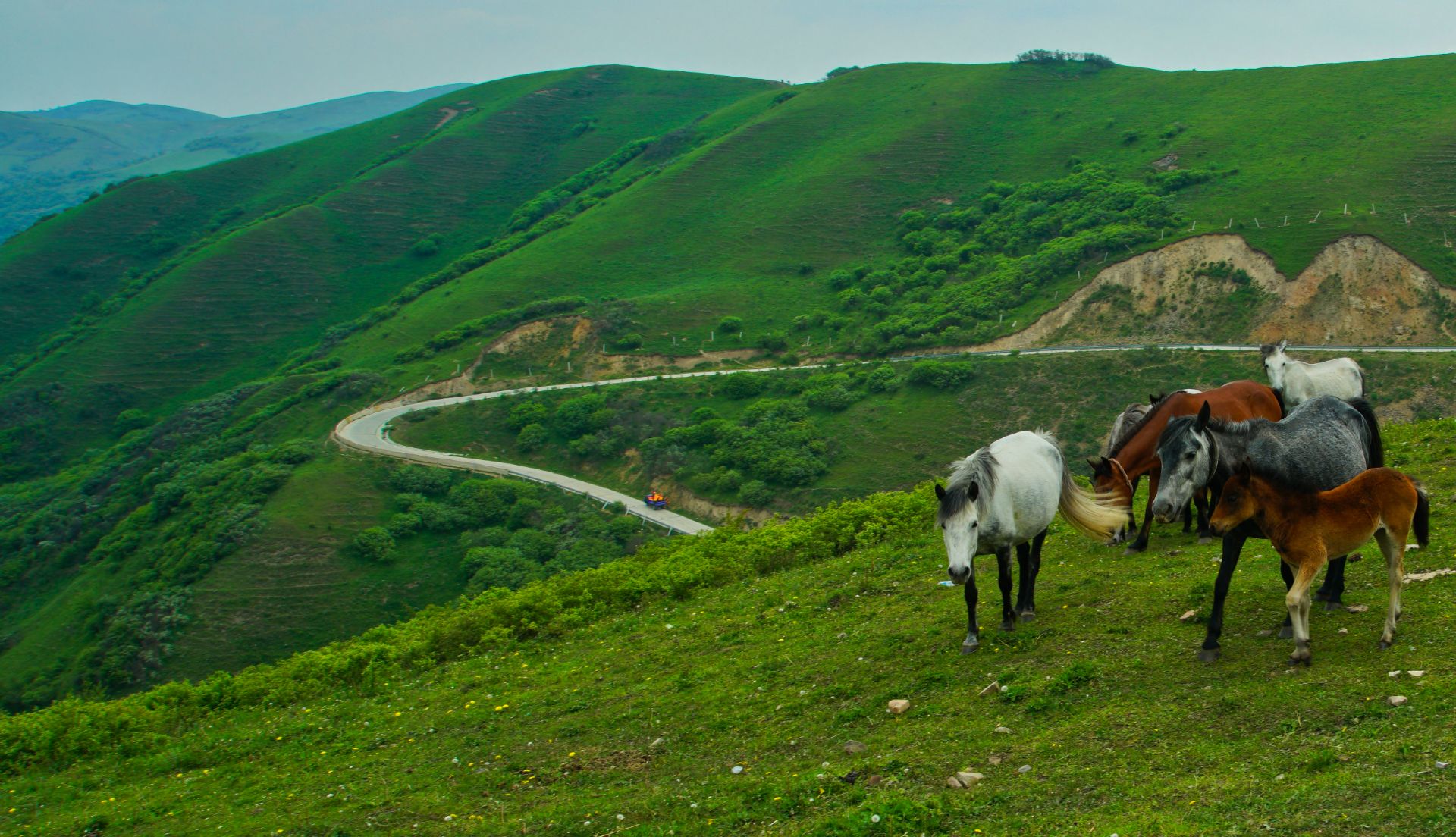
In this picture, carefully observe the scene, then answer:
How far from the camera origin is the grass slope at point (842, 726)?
788 cm

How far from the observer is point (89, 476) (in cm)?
8044

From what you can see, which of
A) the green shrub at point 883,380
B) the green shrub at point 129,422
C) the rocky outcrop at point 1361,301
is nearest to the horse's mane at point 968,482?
the green shrub at point 883,380

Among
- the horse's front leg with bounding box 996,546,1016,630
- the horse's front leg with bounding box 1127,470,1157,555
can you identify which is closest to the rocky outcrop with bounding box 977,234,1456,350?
the horse's front leg with bounding box 1127,470,1157,555

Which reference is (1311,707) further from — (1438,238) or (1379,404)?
(1438,238)

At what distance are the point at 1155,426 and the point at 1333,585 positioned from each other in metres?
4.87

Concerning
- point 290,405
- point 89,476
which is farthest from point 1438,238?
point 89,476

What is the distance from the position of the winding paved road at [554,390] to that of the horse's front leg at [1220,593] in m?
45.8

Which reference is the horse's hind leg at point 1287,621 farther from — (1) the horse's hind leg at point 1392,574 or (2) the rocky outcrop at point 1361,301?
(2) the rocky outcrop at point 1361,301

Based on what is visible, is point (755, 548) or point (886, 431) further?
point (886, 431)

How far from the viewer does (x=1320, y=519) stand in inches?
372

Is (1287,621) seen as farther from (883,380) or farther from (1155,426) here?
(883,380)

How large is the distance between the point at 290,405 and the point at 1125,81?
11166 centimetres

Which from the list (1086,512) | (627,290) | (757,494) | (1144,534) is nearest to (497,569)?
(757,494)

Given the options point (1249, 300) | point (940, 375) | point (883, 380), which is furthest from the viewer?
point (883, 380)
